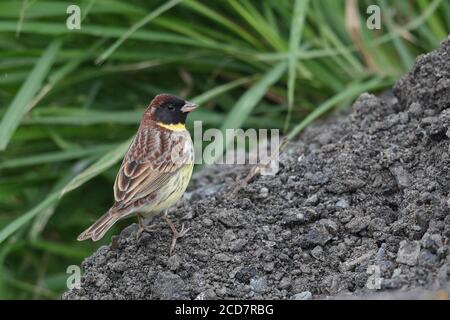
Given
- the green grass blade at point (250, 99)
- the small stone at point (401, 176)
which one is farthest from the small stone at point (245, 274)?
the green grass blade at point (250, 99)

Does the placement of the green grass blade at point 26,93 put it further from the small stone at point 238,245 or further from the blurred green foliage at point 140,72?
the small stone at point 238,245

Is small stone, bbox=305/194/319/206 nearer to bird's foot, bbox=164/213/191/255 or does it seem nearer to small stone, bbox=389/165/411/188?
small stone, bbox=389/165/411/188

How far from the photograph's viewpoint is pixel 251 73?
7258 mm

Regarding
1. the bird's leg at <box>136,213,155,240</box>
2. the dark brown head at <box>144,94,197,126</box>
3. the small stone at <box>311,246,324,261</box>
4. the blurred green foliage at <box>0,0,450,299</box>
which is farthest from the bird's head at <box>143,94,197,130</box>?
the blurred green foliage at <box>0,0,450,299</box>

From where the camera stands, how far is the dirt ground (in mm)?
4215

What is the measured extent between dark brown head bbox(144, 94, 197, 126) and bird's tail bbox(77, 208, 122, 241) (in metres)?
0.68

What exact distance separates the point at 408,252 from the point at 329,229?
1.54ft

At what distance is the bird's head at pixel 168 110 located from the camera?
5.21 m

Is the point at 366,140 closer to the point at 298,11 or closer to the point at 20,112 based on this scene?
the point at 298,11

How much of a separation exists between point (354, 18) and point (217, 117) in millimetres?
1128

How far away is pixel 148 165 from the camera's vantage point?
4.88m
